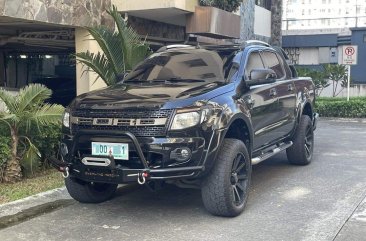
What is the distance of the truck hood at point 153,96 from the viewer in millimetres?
4633

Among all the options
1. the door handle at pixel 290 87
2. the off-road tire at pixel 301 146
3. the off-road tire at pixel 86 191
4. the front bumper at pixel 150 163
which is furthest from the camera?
the off-road tire at pixel 301 146

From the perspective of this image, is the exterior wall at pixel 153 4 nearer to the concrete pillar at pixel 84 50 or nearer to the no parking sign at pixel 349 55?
the concrete pillar at pixel 84 50

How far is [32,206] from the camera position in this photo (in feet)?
17.8

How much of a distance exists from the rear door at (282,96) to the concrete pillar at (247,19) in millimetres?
9611

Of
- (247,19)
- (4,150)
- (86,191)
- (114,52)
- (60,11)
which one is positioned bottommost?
(86,191)

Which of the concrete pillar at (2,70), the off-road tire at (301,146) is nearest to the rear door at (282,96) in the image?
the off-road tire at (301,146)

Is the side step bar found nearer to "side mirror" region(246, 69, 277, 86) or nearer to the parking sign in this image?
"side mirror" region(246, 69, 277, 86)

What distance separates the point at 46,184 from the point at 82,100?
1.82 metres

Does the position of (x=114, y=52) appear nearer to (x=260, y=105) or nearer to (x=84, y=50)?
(x=84, y=50)

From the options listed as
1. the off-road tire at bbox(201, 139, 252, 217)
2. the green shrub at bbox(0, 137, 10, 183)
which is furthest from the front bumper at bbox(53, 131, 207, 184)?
the green shrub at bbox(0, 137, 10, 183)

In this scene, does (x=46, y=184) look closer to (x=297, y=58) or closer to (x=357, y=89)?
(x=357, y=89)

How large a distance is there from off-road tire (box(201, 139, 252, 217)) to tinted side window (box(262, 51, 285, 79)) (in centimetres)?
199

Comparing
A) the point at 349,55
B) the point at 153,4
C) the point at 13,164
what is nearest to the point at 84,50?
the point at 153,4

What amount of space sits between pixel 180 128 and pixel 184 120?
9cm
